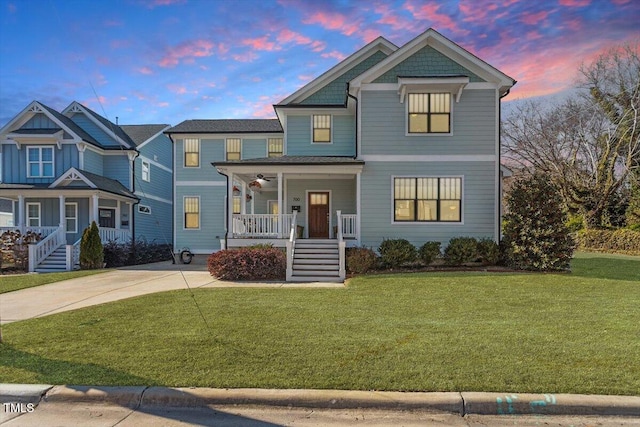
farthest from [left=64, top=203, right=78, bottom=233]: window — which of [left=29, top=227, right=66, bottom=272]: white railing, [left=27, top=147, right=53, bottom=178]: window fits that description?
[left=29, top=227, right=66, bottom=272]: white railing

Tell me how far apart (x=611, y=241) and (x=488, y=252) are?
1520 centimetres

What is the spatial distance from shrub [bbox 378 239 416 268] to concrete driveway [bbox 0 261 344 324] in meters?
2.66

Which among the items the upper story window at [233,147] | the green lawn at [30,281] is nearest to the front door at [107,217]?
the green lawn at [30,281]

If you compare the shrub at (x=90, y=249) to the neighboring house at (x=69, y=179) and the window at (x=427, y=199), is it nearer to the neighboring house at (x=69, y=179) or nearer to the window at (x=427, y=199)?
the neighboring house at (x=69, y=179)

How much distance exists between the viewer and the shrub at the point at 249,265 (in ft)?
40.8

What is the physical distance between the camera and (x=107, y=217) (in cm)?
2095

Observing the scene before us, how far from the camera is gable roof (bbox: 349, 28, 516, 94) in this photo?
14391mm

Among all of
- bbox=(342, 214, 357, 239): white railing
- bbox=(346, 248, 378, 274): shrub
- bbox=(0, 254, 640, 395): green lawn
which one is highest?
bbox=(342, 214, 357, 239): white railing

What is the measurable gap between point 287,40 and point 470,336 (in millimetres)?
11747

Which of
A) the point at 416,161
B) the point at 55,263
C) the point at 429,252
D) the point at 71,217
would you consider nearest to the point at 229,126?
the point at 71,217

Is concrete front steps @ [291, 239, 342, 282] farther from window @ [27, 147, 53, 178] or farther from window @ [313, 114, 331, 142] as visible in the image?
window @ [27, 147, 53, 178]

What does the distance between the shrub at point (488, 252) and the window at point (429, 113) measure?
4.56 meters

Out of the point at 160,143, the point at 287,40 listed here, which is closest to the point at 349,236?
the point at 287,40

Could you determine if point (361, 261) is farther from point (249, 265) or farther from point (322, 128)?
point (322, 128)
